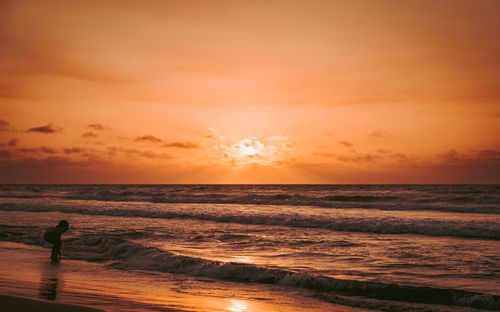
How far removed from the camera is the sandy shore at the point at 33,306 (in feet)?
21.5

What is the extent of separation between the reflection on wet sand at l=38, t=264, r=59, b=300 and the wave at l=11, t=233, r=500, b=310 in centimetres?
186

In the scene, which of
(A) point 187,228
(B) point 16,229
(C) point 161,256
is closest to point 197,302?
(C) point 161,256

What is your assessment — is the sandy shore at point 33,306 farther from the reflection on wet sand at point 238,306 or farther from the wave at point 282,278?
the wave at point 282,278

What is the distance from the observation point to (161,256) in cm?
1262

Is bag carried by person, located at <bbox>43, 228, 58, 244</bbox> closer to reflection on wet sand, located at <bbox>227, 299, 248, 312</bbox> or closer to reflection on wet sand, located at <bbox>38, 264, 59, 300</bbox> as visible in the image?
reflection on wet sand, located at <bbox>38, 264, 59, 300</bbox>

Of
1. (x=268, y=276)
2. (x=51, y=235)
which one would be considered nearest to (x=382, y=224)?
(x=268, y=276)

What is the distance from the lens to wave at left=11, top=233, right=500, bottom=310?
8.28 meters

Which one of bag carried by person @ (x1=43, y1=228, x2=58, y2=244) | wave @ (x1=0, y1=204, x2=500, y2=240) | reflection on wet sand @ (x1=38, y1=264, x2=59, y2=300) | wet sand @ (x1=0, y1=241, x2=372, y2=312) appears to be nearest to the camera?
wet sand @ (x1=0, y1=241, x2=372, y2=312)

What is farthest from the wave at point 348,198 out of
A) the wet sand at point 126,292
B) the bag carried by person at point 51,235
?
the bag carried by person at point 51,235

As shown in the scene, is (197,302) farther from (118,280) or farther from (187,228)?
(187,228)

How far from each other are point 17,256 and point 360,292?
34.3ft

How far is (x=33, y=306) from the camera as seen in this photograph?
6.73 m

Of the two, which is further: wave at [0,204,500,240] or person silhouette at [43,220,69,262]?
wave at [0,204,500,240]

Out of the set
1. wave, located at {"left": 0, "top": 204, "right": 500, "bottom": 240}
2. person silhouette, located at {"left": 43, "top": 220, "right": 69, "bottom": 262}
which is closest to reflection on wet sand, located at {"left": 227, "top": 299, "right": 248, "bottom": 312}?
person silhouette, located at {"left": 43, "top": 220, "right": 69, "bottom": 262}
